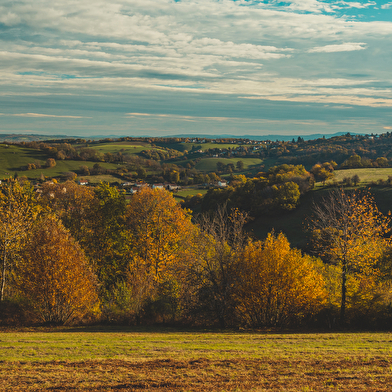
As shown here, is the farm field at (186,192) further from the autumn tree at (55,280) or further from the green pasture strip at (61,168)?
the autumn tree at (55,280)

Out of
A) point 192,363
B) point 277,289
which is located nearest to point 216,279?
point 277,289

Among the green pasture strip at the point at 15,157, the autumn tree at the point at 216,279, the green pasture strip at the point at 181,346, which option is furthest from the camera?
the green pasture strip at the point at 15,157

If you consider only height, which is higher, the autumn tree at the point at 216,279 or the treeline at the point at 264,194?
the treeline at the point at 264,194

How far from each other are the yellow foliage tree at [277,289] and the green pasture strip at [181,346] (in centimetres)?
442

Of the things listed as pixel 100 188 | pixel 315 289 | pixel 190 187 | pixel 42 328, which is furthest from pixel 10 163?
pixel 315 289

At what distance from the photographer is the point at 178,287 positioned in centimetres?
2880

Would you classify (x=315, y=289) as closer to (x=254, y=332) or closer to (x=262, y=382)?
(x=254, y=332)

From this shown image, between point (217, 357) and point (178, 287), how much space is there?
12.8 m

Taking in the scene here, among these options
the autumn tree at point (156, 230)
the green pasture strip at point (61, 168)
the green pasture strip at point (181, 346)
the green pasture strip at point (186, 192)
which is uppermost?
the green pasture strip at point (61, 168)

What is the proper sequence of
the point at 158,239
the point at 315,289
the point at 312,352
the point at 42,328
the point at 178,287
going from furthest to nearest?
the point at 158,239, the point at 178,287, the point at 315,289, the point at 42,328, the point at 312,352

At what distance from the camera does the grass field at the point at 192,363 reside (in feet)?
41.8

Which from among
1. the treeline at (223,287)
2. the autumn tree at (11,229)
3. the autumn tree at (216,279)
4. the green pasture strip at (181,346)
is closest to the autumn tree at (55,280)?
the treeline at (223,287)

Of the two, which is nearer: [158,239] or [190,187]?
[158,239]

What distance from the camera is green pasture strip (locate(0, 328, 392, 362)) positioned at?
53.8 ft
